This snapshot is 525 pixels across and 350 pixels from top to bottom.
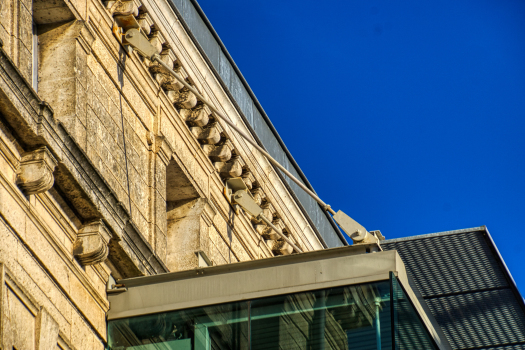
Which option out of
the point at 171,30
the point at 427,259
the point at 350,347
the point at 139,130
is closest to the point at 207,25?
the point at 171,30

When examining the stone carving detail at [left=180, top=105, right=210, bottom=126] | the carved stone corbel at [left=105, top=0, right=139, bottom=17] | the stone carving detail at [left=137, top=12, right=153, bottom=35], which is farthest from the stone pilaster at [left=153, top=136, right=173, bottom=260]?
the carved stone corbel at [left=105, top=0, right=139, bottom=17]

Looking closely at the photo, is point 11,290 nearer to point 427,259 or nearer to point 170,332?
point 170,332

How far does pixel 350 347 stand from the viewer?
396 inches

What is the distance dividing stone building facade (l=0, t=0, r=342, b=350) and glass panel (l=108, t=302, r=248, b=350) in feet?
0.96

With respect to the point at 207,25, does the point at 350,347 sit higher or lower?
lower

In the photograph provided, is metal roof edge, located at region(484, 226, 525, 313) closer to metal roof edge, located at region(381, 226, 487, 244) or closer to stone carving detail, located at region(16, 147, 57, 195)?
metal roof edge, located at region(381, 226, 487, 244)

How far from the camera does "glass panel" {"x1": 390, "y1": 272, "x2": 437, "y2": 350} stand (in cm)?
1014

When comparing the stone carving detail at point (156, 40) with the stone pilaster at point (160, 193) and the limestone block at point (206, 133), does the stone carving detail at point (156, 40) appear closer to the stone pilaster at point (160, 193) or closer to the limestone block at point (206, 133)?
the stone pilaster at point (160, 193)

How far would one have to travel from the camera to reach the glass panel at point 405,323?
10.1 metres

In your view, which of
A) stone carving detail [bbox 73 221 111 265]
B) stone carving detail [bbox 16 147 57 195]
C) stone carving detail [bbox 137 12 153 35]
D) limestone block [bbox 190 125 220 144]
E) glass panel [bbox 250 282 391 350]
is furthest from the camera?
limestone block [bbox 190 125 220 144]

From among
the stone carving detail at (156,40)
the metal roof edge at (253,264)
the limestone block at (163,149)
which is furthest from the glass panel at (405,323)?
the stone carving detail at (156,40)

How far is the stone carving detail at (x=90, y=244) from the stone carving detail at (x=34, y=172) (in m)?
0.91

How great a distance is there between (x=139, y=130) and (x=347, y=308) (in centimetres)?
369

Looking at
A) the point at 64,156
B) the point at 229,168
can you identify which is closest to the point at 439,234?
the point at 229,168
